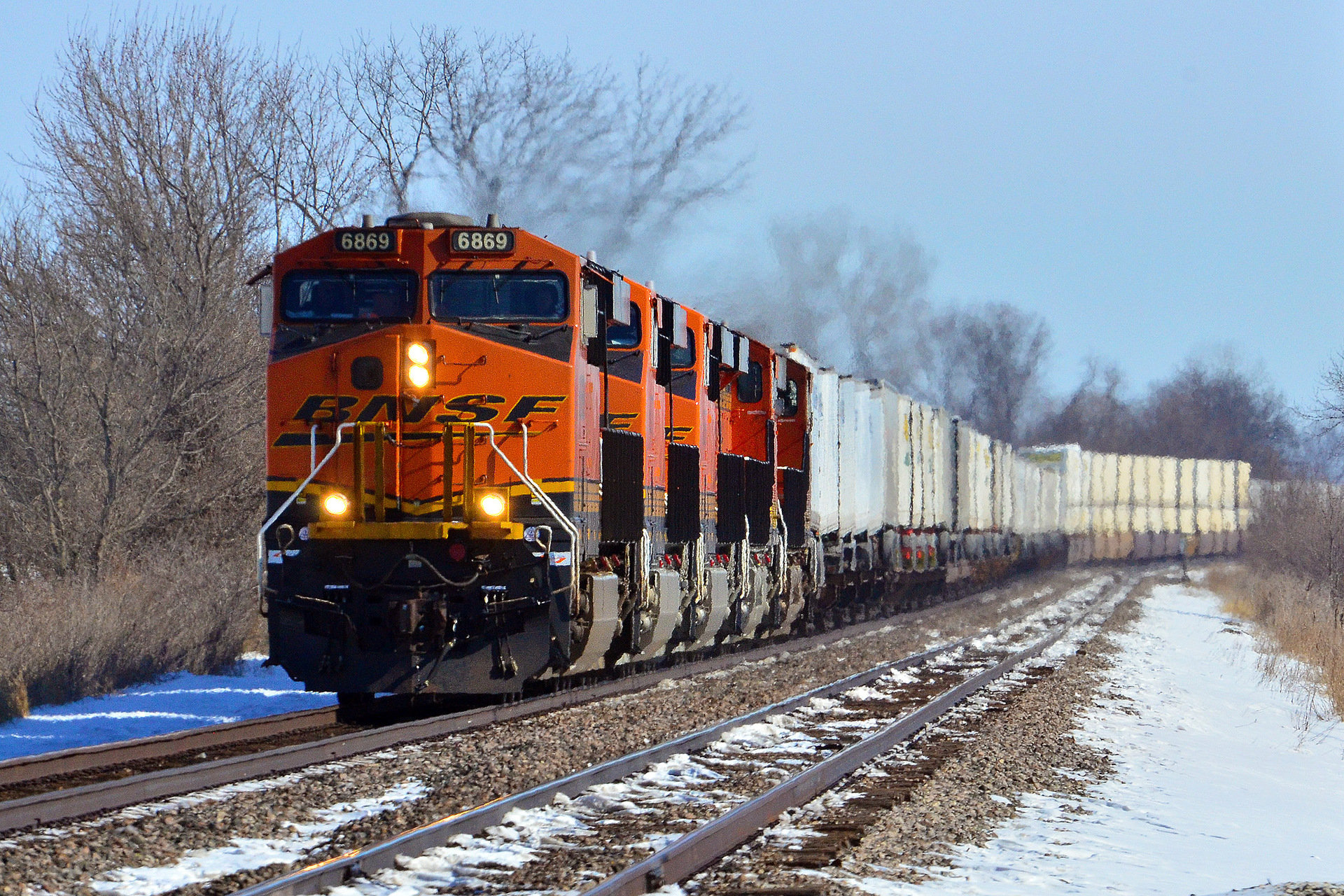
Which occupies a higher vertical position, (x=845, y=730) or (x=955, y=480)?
(x=955, y=480)

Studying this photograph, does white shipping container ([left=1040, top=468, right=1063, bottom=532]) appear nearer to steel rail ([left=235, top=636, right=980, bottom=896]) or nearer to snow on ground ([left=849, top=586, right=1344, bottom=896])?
snow on ground ([left=849, top=586, right=1344, bottom=896])

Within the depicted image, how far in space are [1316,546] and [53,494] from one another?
24350 millimetres

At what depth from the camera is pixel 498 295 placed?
Result: 33.9 ft

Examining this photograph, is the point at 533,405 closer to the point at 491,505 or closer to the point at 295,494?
the point at 491,505

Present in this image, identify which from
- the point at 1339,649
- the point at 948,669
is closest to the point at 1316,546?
the point at 1339,649

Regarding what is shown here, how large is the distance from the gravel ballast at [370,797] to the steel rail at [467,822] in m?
0.27

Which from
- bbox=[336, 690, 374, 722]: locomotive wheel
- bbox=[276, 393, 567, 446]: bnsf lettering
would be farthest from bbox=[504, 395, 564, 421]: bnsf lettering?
bbox=[336, 690, 374, 722]: locomotive wheel

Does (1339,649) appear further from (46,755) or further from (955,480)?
(955,480)

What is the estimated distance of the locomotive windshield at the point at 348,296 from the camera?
10.3 metres

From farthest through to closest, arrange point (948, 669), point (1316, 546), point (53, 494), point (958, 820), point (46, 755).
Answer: point (1316, 546)
point (53, 494)
point (948, 669)
point (46, 755)
point (958, 820)

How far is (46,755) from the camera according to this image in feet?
25.5

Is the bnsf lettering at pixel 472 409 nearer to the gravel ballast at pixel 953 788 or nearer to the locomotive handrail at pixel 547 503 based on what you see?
the locomotive handrail at pixel 547 503

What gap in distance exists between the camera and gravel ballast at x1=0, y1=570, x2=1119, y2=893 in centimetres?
560

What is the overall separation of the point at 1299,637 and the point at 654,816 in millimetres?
15586
